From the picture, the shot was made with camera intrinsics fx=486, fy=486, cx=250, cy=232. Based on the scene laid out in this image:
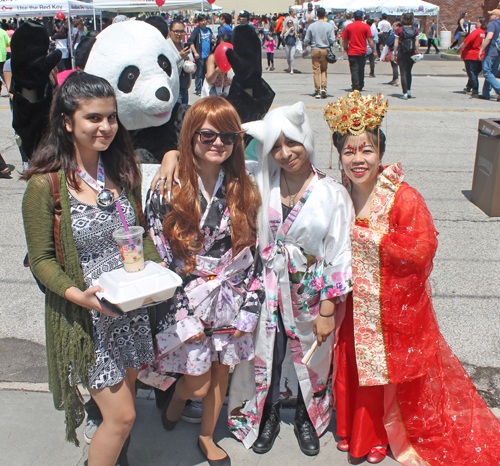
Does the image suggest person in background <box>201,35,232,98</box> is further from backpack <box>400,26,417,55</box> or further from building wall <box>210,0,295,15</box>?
building wall <box>210,0,295,15</box>

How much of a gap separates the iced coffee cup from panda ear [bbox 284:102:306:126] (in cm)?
88

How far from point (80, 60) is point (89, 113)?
1.45 metres

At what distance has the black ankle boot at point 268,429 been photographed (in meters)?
2.49

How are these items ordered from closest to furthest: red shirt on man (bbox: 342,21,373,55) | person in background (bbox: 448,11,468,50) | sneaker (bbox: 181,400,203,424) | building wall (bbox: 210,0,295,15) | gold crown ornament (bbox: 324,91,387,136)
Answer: gold crown ornament (bbox: 324,91,387,136), sneaker (bbox: 181,400,203,424), red shirt on man (bbox: 342,21,373,55), person in background (bbox: 448,11,468,50), building wall (bbox: 210,0,295,15)

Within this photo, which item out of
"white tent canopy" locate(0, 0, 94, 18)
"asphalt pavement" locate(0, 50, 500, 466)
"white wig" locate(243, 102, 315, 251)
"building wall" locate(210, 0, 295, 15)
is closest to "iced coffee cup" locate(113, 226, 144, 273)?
"white wig" locate(243, 102, 315, 251)

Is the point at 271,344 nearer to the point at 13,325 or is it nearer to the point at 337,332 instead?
the point at 337,332

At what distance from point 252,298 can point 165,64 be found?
1.71 m

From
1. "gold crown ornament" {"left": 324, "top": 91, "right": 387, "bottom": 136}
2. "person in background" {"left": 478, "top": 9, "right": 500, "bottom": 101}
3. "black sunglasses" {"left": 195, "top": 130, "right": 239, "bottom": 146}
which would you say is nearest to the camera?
"black sunglasses" {"left": 195, "top": 130, "right": 239, "bottom": 146}

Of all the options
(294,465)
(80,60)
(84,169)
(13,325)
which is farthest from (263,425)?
(80,60)

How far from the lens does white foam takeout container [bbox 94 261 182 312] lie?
5.65 feet

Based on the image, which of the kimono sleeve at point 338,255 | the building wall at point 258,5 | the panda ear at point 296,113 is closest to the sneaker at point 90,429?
the kimono sleeve at point 338,255

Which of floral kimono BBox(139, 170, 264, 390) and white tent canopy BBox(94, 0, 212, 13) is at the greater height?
white tent canopy BBox(94, 0, 212, 13)

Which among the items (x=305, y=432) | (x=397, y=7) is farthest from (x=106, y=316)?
(x=397, y=7)

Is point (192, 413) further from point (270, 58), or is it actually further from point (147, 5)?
point (270, 58)
